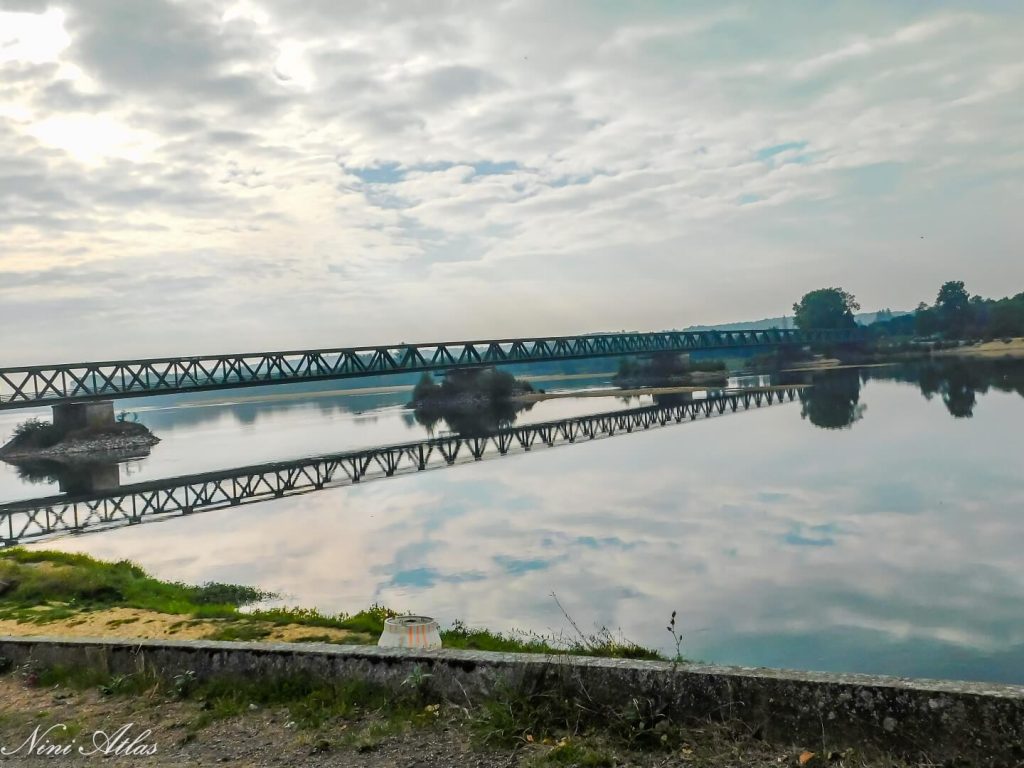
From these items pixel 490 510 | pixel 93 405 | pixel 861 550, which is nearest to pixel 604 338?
pixel 93 405

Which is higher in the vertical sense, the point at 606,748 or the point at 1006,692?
the point at 1006,692

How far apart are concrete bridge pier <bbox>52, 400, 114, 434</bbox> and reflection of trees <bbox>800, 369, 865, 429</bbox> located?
5624 centimetres

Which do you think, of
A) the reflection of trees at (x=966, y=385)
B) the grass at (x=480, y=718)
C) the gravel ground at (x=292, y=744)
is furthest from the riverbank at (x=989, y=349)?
the gravel ground at (x=292, y=744)

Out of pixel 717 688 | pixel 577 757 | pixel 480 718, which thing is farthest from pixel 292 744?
pixel 717 688

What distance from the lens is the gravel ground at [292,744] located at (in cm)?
590

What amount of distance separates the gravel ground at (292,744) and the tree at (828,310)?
186 m

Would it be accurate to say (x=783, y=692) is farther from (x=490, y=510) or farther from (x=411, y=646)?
(x=490, y=510)

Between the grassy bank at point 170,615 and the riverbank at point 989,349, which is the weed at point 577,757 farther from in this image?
the riverbank at point 989,349

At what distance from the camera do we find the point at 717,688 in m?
6.27

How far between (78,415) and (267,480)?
113 ft

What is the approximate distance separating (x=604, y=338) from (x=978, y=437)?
80927mm

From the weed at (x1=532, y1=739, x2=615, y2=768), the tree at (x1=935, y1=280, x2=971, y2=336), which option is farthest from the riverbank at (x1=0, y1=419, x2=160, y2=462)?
the tree at (x1=935, y1=280, x2=971, y2=336)

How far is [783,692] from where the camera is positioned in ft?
19.8

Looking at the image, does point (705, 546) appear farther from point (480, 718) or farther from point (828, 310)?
point (828, 310)
